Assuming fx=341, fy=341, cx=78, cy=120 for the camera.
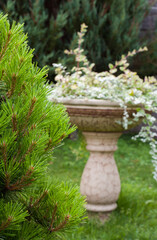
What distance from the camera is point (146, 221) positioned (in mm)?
3369

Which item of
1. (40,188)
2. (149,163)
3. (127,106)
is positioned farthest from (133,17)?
(40,188)

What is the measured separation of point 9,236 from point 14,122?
0.44 m

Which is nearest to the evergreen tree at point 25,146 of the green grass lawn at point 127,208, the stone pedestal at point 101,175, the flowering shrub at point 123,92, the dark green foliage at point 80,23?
the green grass lawn at point 127,208

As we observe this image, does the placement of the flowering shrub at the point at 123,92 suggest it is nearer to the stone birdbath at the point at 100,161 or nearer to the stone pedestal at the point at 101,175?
the stone birdbath at the point at 100,161

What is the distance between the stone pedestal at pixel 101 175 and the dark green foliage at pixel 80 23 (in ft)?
9.97

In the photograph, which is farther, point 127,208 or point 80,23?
point 80,23

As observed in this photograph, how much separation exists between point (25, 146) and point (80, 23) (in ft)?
19.2

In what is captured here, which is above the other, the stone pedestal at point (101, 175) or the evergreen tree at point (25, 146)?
the evergreen tree at point (25, 146)

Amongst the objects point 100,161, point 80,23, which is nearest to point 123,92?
point 100,161

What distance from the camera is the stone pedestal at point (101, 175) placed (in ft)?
11.1

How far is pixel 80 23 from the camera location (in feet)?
21.9

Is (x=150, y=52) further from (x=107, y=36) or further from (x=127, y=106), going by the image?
(x=127, y=106)

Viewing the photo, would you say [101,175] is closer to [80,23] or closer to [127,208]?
[127,208]

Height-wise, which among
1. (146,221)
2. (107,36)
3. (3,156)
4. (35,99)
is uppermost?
(35,99)
